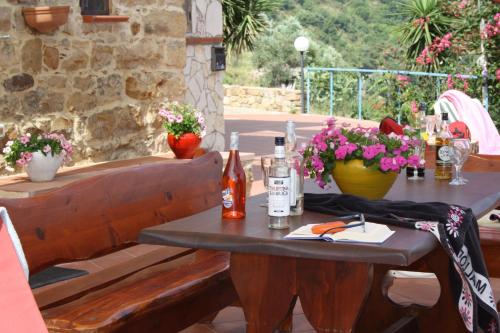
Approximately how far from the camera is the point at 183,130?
689 centimetres

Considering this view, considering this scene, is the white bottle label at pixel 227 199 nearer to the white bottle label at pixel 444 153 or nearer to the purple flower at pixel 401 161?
the purple flower at pixel 401 161

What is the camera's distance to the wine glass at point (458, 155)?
Result: 3787 mm

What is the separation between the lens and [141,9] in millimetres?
6875

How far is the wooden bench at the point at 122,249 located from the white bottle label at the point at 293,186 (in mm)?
473

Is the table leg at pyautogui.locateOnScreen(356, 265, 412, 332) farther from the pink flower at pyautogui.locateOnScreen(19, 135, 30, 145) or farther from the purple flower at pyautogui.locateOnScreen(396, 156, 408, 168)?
the pink flower at pyautogui.locateOnScreen(19, 135, 30, 145)

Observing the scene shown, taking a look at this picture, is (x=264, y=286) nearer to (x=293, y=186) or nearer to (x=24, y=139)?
(x=293, y=186)

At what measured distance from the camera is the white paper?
2717 mm

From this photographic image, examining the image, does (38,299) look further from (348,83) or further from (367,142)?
(348,83)

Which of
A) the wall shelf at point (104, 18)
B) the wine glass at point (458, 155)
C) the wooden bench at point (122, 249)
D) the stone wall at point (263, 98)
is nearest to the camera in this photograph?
the wooden bench at point (122, 249)

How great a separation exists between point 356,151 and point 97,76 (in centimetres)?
346

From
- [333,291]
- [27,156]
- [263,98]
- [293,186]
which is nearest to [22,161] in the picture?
[27,156]

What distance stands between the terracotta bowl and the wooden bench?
2222 mm

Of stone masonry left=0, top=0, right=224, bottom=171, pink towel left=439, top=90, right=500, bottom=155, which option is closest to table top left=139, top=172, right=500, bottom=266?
stone masonry left=0, top=0, right=224, bottom=171

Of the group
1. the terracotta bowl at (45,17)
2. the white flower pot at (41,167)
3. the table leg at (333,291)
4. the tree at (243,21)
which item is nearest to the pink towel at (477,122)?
the terracotta bowl at (45,17)
